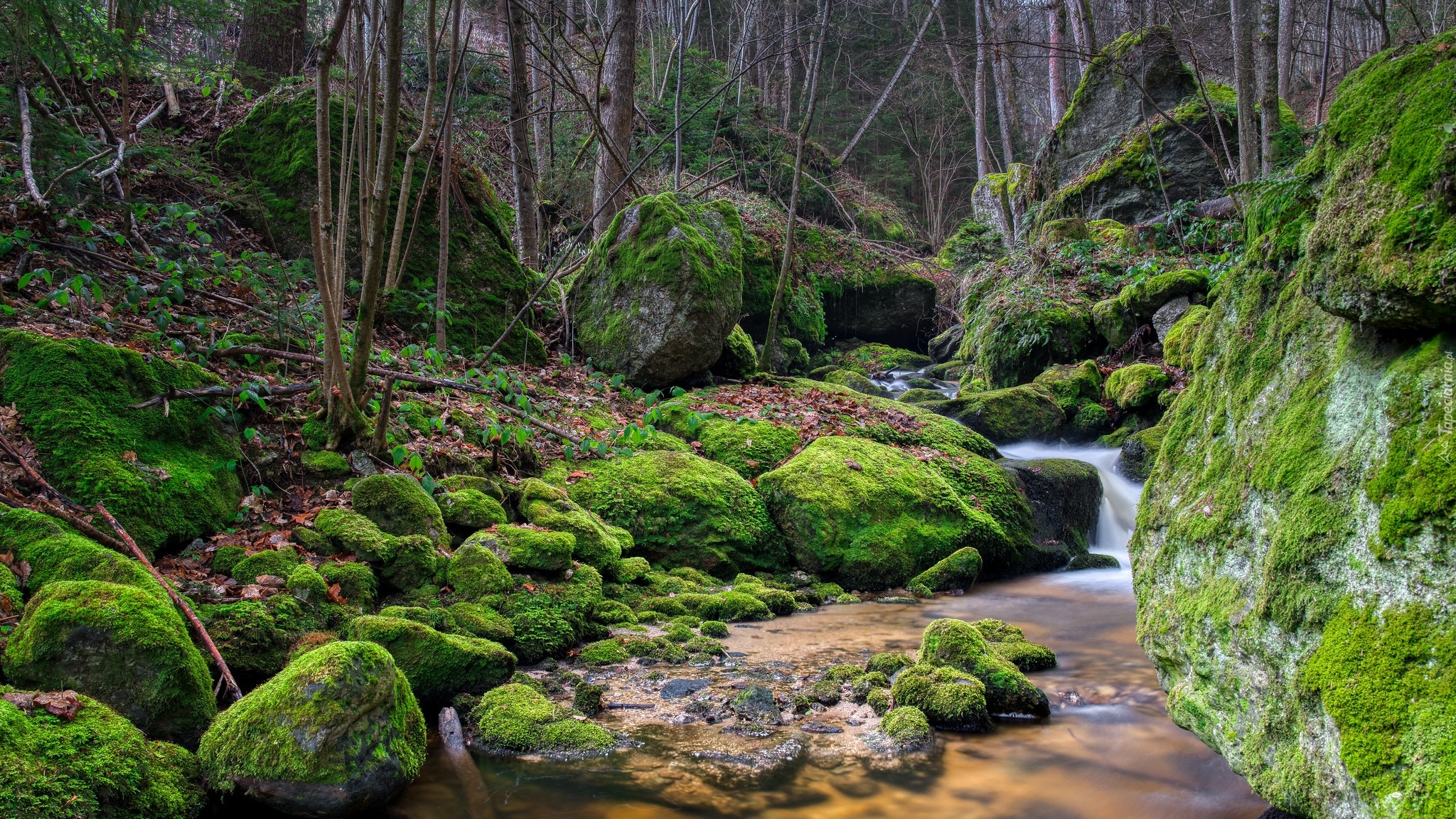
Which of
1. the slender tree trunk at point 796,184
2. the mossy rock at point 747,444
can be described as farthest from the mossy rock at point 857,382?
the mossy rock at point 747,444

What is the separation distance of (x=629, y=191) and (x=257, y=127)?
17.8ft

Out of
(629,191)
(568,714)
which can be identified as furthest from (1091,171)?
(568,714)

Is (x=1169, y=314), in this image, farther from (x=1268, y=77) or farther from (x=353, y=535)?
(x=353, y=535)

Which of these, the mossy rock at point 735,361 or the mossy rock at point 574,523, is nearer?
the mossy rock at point 574,523

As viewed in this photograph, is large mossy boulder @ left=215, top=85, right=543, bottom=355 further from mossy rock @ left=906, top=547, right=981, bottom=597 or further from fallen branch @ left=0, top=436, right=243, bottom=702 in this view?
mossy rock @ left=906, top=547, right=981, bottom=597

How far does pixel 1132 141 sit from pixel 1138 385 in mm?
8090

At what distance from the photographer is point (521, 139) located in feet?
35.8

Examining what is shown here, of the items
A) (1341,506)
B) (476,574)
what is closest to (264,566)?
(476,574)

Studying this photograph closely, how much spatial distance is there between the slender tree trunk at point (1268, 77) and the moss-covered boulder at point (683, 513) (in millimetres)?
6794

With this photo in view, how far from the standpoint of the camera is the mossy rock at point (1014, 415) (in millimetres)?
12055

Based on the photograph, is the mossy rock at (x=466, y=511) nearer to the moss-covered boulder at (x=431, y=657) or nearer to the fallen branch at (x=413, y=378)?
the fallen branch at (x=413, y=378)

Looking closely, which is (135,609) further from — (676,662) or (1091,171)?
(1091,171)

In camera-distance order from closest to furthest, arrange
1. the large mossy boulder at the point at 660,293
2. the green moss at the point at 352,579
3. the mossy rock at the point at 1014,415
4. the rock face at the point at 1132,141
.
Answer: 1. the green moss at the point at 352,579
2. the large mossy boulder at the point at 660,293
3. the mossy rock at the point at 1014,415
4. the rock face at the point at 1132,141

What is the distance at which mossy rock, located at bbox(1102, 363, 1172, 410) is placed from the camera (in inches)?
447
